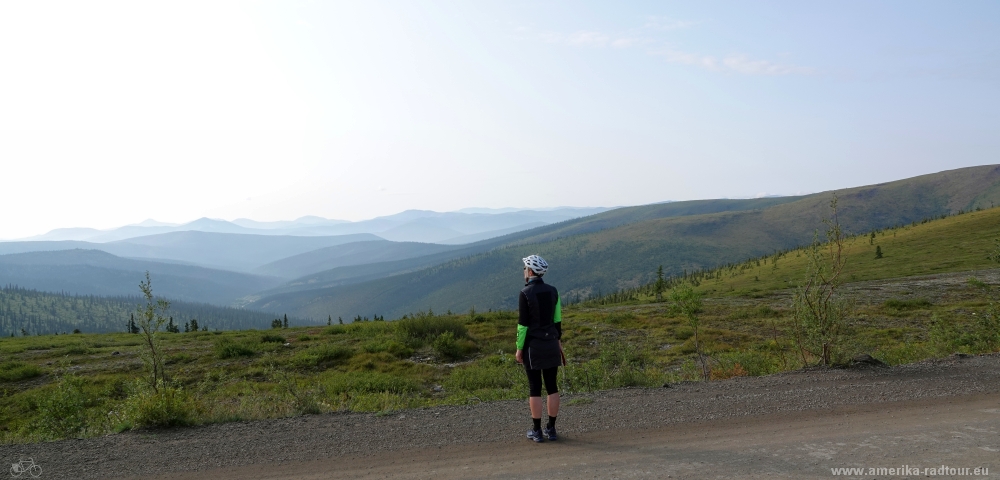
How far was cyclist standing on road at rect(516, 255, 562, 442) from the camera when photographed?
697cm

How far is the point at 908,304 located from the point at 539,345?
1054 inches

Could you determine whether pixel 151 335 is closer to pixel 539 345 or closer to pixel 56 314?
pixel 539 345

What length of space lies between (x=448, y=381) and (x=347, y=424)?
732 centimetres

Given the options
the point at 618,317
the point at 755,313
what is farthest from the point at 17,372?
the point at 755,313

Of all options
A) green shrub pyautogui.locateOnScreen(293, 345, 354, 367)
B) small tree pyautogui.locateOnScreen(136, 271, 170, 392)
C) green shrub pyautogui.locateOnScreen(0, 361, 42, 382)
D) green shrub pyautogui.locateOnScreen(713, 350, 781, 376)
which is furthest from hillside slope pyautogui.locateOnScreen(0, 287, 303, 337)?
green shrub pyautogui.locateOnScreen(713, 350, 781, 376)

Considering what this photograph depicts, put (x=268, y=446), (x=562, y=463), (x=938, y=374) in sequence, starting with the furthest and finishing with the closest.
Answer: (x=938, y=374)
(x=268, y=446)
(x=562, y=463)

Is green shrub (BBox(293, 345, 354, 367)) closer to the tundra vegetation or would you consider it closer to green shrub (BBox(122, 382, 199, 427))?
the tundra vegetation

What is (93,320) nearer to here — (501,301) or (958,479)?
(501,301)

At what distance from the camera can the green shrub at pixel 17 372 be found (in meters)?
18.3

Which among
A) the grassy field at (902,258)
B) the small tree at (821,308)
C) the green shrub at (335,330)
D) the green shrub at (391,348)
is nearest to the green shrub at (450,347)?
the green shrub at (391,348)

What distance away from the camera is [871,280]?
3609 centimetres

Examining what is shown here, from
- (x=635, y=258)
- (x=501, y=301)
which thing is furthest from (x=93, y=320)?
(x=635, y=258)

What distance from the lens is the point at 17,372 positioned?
18625 mm

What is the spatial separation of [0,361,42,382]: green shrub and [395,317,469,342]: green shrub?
13.9 metres
